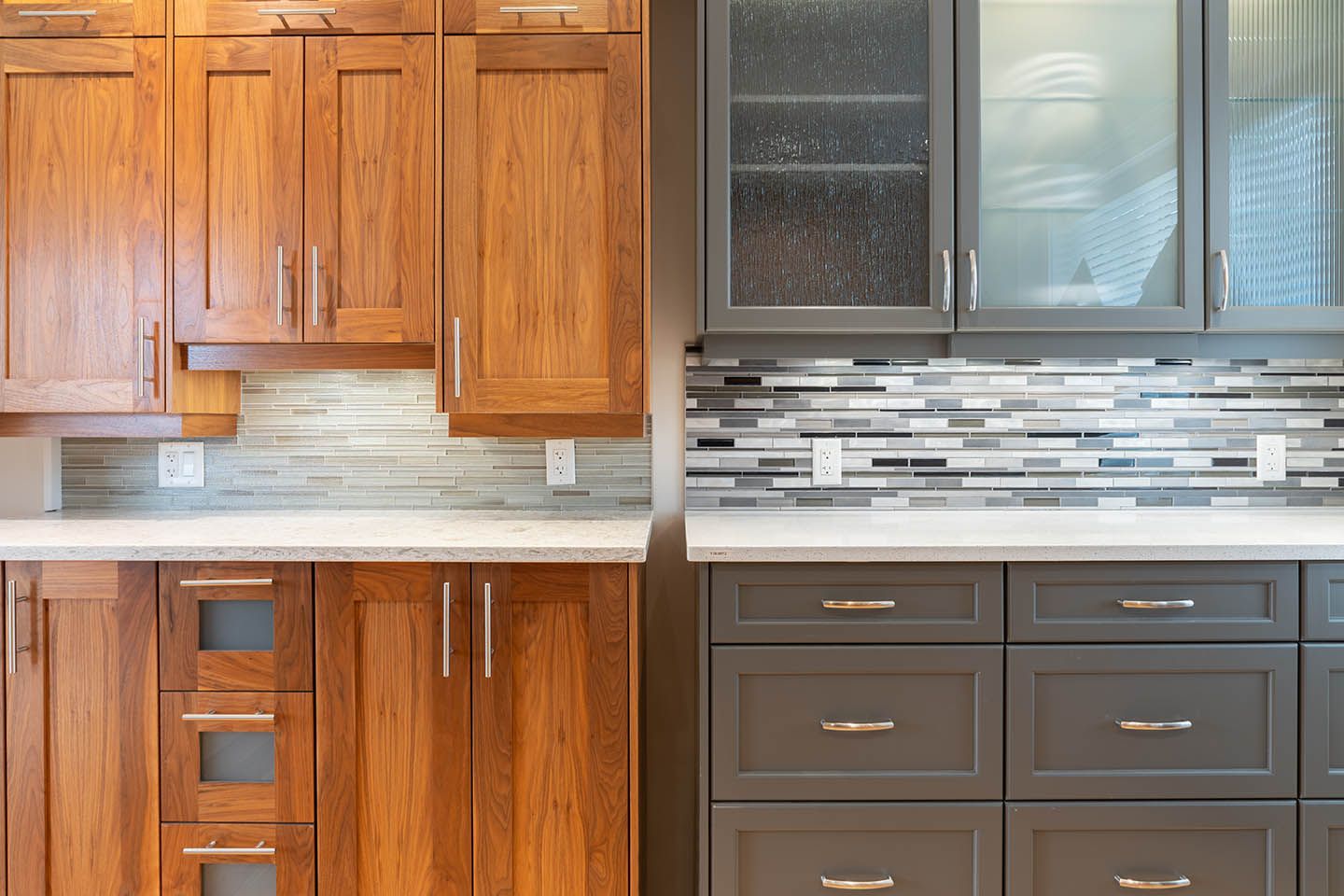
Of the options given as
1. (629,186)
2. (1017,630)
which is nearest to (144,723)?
(629,186)

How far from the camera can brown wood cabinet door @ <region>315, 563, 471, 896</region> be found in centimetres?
157

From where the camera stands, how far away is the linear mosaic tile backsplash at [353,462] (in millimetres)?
2066

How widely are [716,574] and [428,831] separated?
0.76 m

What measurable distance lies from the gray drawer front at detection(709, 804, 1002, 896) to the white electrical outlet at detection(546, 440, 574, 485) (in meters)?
0.87

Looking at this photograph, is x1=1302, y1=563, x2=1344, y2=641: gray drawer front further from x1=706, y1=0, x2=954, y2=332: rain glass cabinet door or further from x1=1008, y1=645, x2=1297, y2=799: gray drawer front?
x1=706, y1=0, x2=954, y2=332: rain glass cabinet door

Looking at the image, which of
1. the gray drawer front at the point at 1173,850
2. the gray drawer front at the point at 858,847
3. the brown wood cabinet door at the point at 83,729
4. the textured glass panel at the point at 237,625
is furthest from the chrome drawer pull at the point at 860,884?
the brown wood cabinet door at the point at 83,729

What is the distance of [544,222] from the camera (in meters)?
1.72

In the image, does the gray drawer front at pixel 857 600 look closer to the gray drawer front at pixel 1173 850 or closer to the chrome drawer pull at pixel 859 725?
the chrome drawer pull at pixel 859 725

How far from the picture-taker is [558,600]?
1569 millimetres

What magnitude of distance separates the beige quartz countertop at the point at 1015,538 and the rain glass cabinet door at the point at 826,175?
0.44 m

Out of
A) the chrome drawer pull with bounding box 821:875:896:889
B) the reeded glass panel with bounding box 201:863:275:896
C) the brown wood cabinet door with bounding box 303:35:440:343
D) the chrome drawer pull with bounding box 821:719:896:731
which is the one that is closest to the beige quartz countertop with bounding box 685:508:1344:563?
the chrome drawer pull with bounding box 821:719:896:731

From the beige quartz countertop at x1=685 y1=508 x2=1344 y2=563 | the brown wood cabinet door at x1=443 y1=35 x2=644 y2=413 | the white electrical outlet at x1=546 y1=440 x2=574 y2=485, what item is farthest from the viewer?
the white electrical outlet at x1=546 y1=440 x2=574 y2=485

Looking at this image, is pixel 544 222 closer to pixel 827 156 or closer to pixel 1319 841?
pixel 827 156

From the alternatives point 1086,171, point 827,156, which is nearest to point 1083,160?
point 1086,171
